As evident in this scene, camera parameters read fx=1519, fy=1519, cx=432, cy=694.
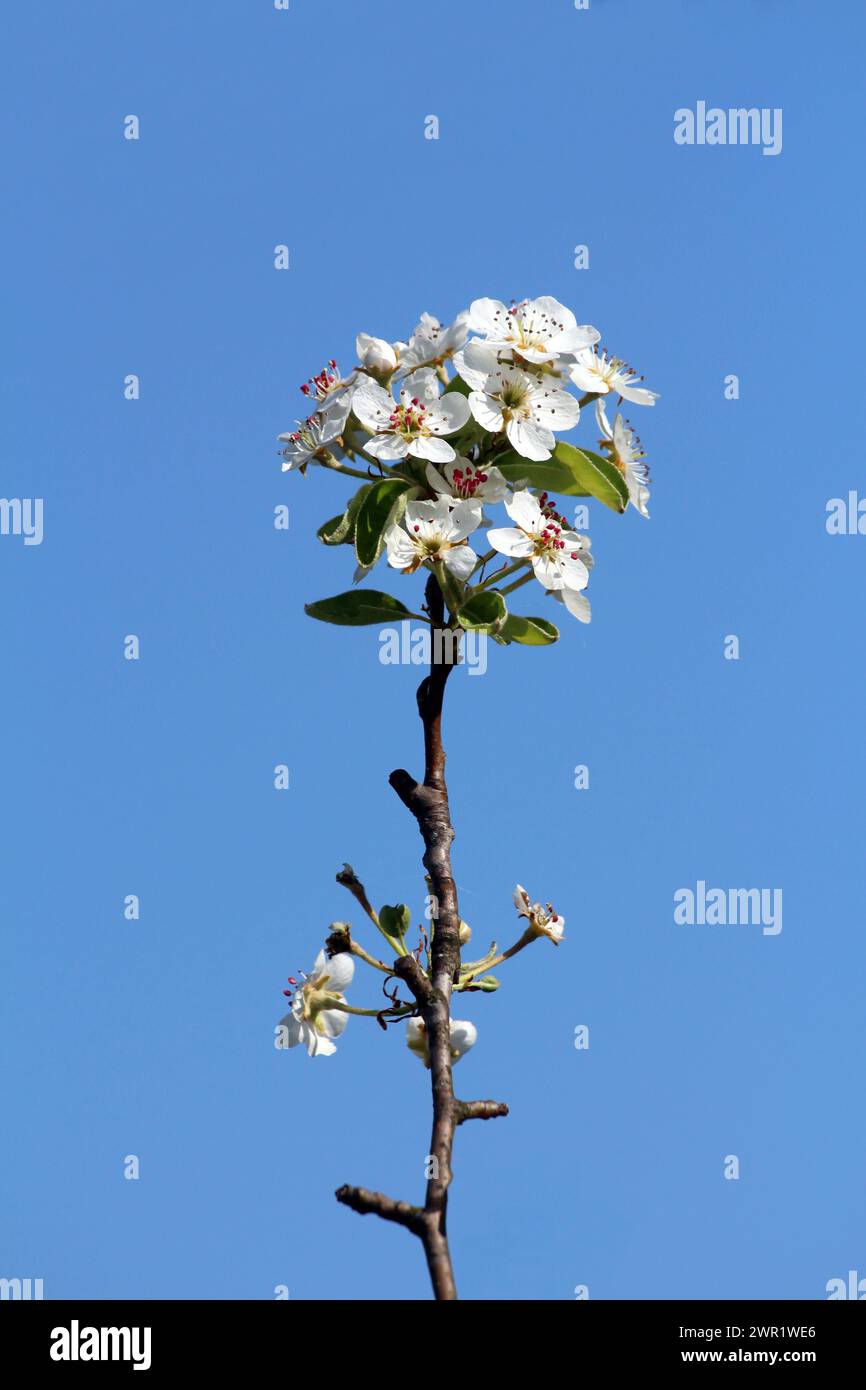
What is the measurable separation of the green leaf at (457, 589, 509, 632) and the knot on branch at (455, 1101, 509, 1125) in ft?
2.30

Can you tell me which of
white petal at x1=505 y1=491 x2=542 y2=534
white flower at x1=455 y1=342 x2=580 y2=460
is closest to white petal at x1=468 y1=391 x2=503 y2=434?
white flower at x1=455 y1=342 x2=580 y2=460

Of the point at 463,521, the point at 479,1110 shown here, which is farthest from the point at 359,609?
the point at 479,1110

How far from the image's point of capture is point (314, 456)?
247 cm

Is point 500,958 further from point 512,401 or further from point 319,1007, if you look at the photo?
point 512,401

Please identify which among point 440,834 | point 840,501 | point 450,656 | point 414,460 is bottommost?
point 440,834

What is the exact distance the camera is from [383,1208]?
1836 mm

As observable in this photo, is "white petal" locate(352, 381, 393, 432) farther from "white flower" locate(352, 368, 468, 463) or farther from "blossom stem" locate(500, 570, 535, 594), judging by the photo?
"blossom stem" locate(500, 570, 535, 594)

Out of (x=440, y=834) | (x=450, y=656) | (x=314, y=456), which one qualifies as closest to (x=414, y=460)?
(x=314, y=456)

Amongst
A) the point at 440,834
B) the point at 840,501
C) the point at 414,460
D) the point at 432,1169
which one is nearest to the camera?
the point at 432,1169

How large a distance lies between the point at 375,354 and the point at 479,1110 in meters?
1.17

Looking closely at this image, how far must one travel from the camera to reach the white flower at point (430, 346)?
2.40 meters

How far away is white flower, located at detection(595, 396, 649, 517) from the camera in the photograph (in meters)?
2.52
